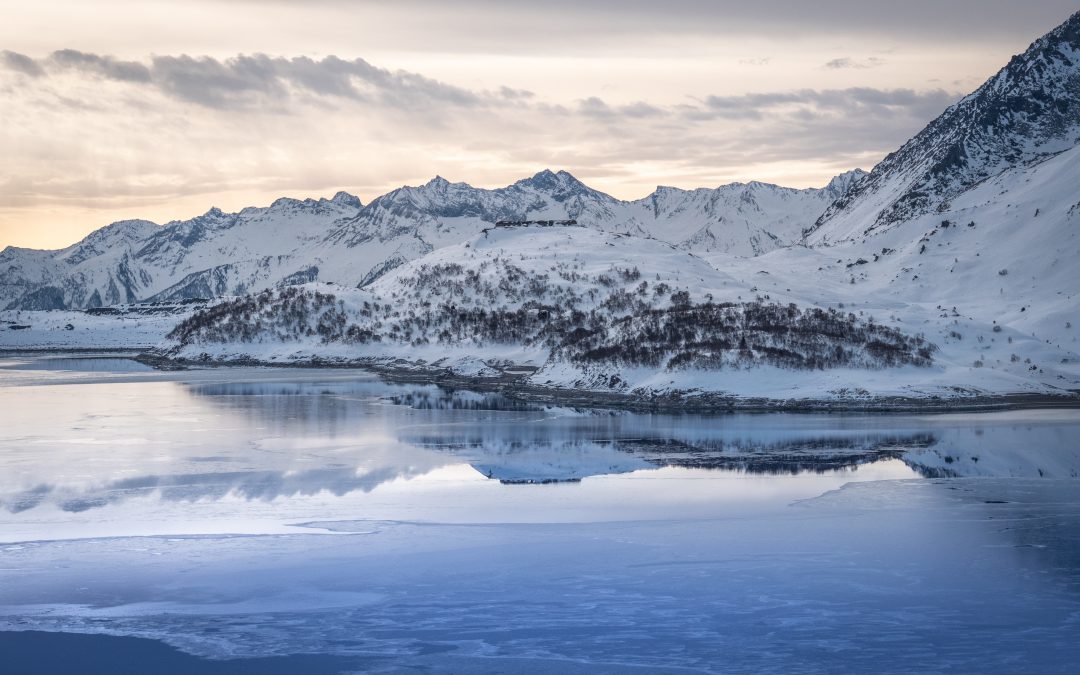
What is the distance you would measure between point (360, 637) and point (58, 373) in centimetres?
8383

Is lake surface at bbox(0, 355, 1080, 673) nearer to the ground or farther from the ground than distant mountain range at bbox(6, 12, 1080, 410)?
nearer to the ground

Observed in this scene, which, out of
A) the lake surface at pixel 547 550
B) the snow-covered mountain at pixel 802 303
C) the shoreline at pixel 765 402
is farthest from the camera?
the snow-covered mountain at pixel 802 303

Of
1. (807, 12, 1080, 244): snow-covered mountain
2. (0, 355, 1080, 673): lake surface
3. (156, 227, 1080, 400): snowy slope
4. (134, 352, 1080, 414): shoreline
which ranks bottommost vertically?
(0, 355, 1080, 673): lake surface

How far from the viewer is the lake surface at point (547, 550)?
57.6ft

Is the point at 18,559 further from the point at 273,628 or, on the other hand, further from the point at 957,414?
the point at 957,414

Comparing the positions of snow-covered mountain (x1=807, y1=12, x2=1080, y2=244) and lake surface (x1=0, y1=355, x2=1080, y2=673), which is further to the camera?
snow-covered mountain (x1=807, y1=12, x2=1080, y2=244)

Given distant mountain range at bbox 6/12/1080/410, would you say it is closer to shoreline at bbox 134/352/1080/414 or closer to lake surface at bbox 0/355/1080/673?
shoreline at bbox 134/352/1080/414

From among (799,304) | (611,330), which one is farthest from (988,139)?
(611,330)

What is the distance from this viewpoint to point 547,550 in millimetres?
23938

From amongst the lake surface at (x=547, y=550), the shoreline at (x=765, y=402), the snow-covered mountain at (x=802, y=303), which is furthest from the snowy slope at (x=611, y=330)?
the lake surface at (x=547, y=550)

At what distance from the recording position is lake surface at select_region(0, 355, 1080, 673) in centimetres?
1755

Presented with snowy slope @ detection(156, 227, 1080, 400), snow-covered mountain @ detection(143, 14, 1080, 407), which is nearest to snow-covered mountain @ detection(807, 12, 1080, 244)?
snow-covered mountain @ detection(143, 14, 1080, 407)

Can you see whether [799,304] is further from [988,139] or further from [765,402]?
[988,139]

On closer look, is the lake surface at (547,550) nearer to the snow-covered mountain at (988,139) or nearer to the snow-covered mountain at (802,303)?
the snow-covered mountain at (802,303)
